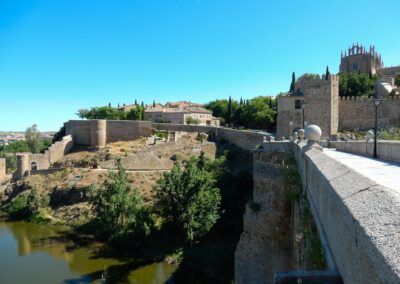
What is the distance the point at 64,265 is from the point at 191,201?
8.90 meters

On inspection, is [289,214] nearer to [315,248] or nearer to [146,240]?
[315,248]

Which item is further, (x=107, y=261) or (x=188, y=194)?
(x=188, y=194)

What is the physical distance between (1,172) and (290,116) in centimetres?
3487

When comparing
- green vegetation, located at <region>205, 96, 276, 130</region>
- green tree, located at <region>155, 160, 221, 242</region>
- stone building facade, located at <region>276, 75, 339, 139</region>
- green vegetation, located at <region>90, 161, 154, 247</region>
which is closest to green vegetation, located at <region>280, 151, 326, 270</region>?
green tree, located at <region>155, 160, 221, 242</region>

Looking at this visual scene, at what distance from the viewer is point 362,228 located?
2396mm

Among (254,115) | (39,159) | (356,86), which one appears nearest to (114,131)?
(39,159)

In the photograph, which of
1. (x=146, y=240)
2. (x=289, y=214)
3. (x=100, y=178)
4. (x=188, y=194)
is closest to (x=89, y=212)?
(x=100, y=178)

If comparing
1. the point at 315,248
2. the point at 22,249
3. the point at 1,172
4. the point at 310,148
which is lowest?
the point at 22,249

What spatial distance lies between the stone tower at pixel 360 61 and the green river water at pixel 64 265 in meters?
59.9

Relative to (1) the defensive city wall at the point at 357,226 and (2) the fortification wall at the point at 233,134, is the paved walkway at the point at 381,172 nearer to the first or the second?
(1) the defensive city wall at the point at 357,226

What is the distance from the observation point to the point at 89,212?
32531 mm

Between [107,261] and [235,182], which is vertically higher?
[235,182]

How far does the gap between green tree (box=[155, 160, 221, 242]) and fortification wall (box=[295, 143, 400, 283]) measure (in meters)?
20.0

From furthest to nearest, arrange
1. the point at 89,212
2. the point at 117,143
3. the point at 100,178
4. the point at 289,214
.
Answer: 1. the point at 117,143
2. the point at 100,178
3. the point at 89,212
4. the point at 289,214
